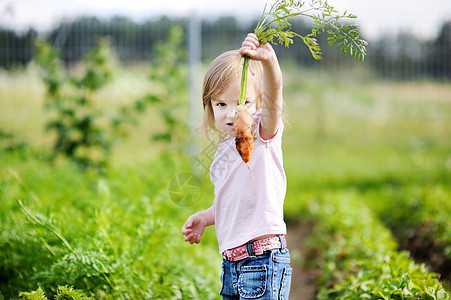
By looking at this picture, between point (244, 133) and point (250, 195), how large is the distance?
28cm

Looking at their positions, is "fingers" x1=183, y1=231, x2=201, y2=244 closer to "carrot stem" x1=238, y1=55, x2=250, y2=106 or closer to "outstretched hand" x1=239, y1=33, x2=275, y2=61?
"carrot stem" x1=238, y1=55, x2=250, y2=106

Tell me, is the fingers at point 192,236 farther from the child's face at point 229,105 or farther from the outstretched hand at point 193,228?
the child's face at point 229,105

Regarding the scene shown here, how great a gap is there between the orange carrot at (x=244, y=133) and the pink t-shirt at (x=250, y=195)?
0.12 metres

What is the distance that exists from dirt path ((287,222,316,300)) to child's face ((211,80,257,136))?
210cm

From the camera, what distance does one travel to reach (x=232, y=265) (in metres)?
2.01

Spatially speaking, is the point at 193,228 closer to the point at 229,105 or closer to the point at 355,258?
the point at 229,105

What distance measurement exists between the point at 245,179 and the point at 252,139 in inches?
8.1

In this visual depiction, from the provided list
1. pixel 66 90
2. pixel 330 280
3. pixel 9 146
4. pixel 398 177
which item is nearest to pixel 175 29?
pixel 66 90

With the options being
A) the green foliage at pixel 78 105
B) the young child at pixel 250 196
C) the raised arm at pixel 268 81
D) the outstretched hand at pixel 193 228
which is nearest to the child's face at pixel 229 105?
the young child at pixel 250 196

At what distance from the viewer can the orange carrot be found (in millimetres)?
1803

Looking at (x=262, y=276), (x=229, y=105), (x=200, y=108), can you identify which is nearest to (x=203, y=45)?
(x=200, y=108)

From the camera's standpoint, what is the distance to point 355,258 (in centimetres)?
358

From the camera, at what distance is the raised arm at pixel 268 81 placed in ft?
5.74

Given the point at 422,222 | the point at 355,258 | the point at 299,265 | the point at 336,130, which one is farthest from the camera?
the point at 336,130
